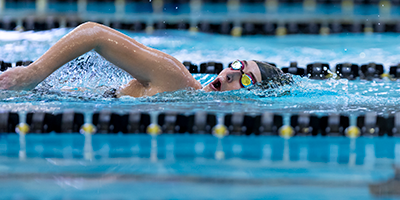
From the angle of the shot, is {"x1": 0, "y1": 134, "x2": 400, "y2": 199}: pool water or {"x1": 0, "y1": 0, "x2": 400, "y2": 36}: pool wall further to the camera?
{"x1": 0, "y1": 0, "x2": 400, "y2": 36}: pool wall

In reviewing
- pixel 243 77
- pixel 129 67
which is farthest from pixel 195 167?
pixel 243 77

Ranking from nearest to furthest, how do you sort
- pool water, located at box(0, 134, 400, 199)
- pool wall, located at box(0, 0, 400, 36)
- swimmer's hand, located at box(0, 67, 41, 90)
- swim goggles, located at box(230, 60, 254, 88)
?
pool water, located at box(0, 134, 400, 199) → swimmer's hand, located at box(0, 67, 41, 90) → swim goggles, located at box(230, 60, 254, 88) → pool wall, located at box(0, 0, 400, 36)

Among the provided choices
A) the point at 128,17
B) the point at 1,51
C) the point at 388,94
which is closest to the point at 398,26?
the point at 388,94

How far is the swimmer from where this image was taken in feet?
7.26

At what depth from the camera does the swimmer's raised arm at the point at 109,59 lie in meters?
2.20

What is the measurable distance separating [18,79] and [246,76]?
1.29 m

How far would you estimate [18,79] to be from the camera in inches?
85.7

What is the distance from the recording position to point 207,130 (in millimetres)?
2230

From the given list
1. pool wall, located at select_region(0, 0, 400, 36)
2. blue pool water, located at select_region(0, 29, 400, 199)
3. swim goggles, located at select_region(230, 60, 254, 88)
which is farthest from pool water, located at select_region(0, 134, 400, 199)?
pool wall, located at select_region(0, 0, 400, 36)

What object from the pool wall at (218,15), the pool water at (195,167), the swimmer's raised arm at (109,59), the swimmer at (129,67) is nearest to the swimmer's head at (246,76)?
the swimmer at (129,67)

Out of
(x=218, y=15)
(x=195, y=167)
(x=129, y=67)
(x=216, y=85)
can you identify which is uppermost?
(x=218, y=15)

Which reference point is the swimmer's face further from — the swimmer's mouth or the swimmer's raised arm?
the swimmer's raised arm

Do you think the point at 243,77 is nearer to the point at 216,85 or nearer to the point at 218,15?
the point at 216,85

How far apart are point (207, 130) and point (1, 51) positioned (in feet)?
11.3
